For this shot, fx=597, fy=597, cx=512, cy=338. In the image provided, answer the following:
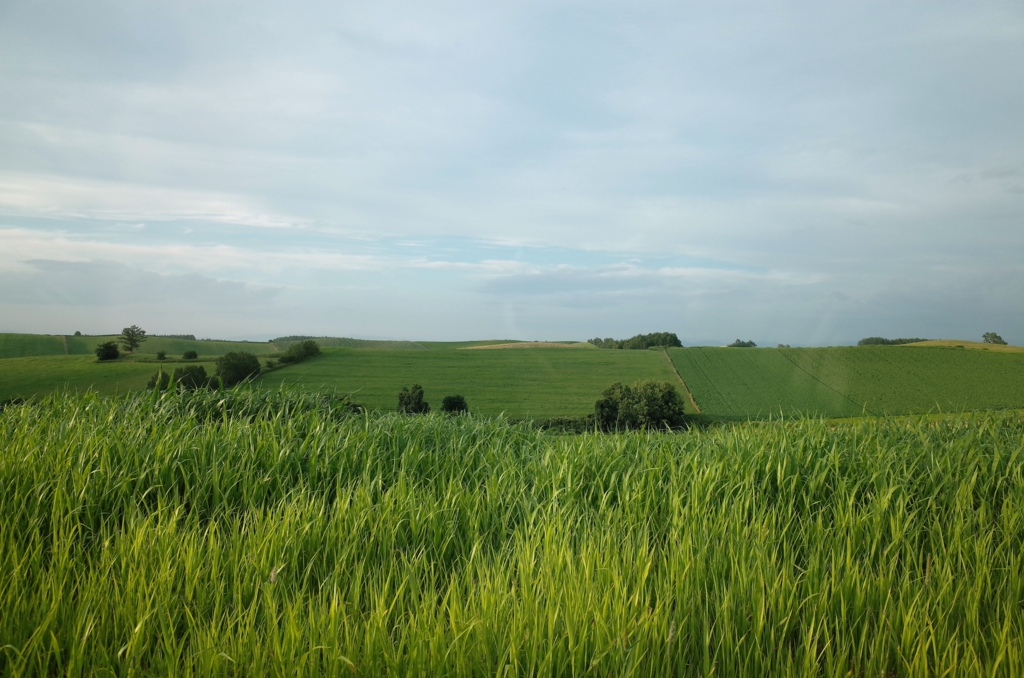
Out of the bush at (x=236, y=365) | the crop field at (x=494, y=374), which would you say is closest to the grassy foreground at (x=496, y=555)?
the crop field at (x=494, y=374)

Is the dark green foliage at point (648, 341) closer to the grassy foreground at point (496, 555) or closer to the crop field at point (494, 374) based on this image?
the crop field at point (494, 374)

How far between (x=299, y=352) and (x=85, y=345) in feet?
62.1

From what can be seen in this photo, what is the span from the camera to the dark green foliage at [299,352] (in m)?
45.5

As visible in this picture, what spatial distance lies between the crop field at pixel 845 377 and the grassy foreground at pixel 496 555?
30.1 metres

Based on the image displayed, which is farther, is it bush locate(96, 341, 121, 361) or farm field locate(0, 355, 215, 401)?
bush locate(96, 341, 121, 361)

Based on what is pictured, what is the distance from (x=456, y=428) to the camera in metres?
5.89

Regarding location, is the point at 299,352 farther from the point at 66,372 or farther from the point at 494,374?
the point at 494,374

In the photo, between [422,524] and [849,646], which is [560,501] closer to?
[422,524]

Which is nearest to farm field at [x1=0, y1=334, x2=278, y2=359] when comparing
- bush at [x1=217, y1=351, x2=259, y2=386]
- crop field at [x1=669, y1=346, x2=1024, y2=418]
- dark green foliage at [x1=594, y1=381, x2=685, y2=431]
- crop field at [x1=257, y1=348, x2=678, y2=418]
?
crop field at [x1=257, y1=348, x2=678, y2=418]

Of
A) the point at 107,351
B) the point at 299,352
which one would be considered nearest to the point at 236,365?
the point at 299,352

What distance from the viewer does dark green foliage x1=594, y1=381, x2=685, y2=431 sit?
102ft

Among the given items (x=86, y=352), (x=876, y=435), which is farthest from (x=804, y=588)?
(x=86, y=352)

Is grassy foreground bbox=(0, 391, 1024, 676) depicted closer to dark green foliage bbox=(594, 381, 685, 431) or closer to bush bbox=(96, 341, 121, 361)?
dark green foliage bbox=(594, 381, 685, 431)

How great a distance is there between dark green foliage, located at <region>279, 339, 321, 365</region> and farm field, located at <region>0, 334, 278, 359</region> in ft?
8.86
